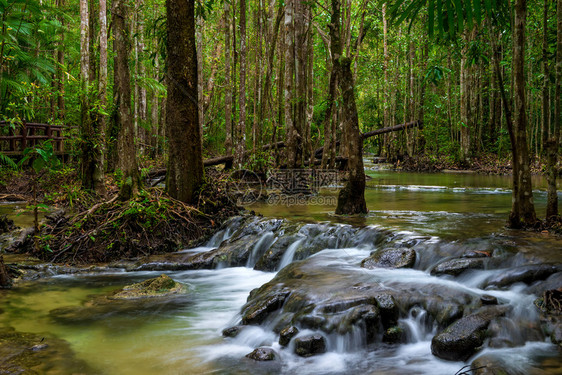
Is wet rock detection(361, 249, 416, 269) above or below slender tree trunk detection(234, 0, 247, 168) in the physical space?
below

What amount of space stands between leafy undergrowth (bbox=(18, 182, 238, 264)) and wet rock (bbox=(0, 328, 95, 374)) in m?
3.02

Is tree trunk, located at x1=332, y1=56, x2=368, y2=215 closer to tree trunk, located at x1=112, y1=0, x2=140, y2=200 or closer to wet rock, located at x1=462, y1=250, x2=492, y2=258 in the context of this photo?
wet rock, located at x1=462, y1=250, x2=492, y2=258

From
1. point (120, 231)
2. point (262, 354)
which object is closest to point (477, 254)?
point (262, 354)

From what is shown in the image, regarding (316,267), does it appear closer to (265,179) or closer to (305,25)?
(265,179)

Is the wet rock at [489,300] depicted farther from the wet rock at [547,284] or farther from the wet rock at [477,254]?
the wet rock at [477,254]

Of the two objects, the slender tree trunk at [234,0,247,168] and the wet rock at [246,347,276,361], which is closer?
the wet rock at [246,347,276,361]

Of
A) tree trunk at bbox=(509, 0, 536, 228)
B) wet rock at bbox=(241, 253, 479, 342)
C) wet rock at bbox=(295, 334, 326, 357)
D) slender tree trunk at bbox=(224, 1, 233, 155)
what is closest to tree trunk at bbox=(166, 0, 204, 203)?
wet rock at bbox=(241, 253, 479, 342)

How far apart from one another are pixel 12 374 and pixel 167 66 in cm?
660

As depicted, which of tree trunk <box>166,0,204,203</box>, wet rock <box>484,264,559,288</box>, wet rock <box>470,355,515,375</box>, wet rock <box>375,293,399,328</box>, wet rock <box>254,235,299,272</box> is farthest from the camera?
tree trunk <box>166,0,204,203</box>

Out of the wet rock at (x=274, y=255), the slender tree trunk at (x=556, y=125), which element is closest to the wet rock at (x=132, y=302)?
the wet rock at (x=274, y=255)

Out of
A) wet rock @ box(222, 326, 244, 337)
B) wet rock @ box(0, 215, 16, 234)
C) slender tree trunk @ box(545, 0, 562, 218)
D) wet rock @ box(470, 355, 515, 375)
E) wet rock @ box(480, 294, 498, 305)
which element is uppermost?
slender tree trunk @ box(545, 0, 562, 218)

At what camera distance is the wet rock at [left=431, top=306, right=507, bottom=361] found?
427 centimetres

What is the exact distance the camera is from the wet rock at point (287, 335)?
4.79 meters

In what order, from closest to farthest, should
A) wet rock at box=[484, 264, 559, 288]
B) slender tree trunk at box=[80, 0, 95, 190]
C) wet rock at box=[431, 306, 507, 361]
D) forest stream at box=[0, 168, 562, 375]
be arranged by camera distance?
wet rock at box=[431, 306, 507, 361] → forest stream at box=[0, 168, 562, 375] → wet rock at box=[484, 264, 559, 288] → slender tree trunk at box=[80, 0, 95, 190]
